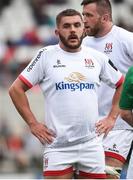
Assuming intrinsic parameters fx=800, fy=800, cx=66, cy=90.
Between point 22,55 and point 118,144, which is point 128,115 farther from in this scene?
point 22,55

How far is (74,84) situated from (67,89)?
81mm

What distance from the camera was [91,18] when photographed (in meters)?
8.62

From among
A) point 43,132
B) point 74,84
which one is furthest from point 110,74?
point 43,132

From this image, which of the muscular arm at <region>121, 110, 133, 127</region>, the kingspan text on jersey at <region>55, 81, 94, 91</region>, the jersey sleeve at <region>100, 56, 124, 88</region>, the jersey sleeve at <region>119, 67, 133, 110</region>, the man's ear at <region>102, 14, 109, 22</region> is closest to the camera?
the jersey sleeve at <region>119, 67, 133, 110</region>

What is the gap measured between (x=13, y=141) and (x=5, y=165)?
0.63m

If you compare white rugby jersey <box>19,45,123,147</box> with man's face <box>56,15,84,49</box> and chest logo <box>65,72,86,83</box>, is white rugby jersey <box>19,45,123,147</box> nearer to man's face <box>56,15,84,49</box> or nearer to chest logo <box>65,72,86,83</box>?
chest logo <box>65,72,86,83</box>

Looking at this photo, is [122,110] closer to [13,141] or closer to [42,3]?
[13,141]

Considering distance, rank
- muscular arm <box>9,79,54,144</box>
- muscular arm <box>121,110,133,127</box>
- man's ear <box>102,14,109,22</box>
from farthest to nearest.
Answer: man's ear <box>102,14,109,22</box> < muscular arm <box>9,79,54,144</box> < muscular arm <box>121,110,133,127</box>

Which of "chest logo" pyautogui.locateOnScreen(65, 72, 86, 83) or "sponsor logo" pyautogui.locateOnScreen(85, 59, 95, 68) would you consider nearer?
"chest logo" pyautogui.locateOnScreen(65, 72, 86, 83)

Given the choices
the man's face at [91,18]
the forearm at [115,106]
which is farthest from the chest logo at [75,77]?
the man's face at [91,18]

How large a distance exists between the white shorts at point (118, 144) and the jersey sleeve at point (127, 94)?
1313 mm

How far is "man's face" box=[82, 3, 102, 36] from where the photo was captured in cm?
860

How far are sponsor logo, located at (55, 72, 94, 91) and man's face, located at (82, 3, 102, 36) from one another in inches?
47.1

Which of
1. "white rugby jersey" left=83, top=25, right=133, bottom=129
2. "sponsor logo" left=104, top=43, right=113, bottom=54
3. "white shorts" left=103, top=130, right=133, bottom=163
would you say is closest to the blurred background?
"white shorts" left=103, top=130, right=133, bottom=163
